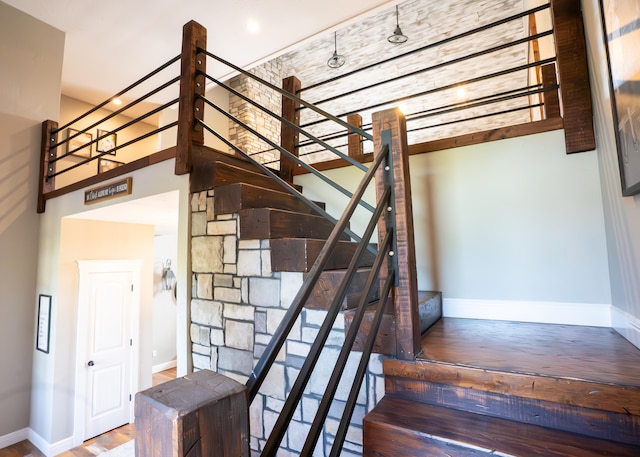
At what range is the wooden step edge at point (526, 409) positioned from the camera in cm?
92

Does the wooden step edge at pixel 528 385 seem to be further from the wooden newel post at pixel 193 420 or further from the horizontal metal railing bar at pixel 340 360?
the wooden newel post at pixel 193 420

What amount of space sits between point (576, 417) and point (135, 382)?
5190mm

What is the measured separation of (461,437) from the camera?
3.15ft

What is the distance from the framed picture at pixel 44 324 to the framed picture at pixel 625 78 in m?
4.95

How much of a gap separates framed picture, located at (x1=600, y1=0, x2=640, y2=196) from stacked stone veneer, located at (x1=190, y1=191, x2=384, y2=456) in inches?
46.8

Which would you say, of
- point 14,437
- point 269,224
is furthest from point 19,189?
point 269,224

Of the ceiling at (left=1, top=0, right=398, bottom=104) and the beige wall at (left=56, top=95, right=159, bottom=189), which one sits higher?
the ceiling at (left=1, top=0, right=398, bottom=104)

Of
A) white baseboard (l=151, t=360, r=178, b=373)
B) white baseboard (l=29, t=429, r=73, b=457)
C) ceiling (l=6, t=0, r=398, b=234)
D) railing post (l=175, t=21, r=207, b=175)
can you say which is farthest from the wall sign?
white baseboard (l=151, t=360, r=178, b=373)

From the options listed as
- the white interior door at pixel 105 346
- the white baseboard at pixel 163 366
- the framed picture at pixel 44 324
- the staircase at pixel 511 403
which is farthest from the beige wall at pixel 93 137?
the staircase at pixel 511 403

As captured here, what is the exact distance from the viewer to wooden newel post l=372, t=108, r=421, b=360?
124 centimetres

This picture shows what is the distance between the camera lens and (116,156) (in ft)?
17.6

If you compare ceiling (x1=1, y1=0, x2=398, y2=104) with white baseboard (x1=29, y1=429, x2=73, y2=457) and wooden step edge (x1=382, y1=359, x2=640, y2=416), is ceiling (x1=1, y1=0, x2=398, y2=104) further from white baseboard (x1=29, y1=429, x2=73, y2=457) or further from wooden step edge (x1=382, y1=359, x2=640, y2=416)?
white baseboard (x1=29, y1=429, x2=73, y2=457)

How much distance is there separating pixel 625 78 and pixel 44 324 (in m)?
5.13

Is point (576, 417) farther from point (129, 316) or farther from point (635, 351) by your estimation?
point (129, 316)
